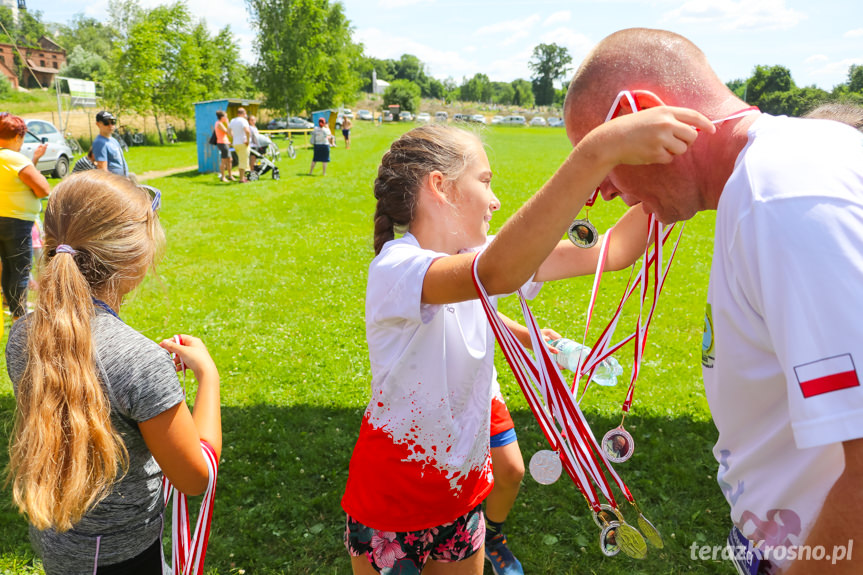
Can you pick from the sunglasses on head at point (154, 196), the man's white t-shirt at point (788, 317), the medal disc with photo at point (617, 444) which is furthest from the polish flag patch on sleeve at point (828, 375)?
the sunglasses on head at point (154, 196)

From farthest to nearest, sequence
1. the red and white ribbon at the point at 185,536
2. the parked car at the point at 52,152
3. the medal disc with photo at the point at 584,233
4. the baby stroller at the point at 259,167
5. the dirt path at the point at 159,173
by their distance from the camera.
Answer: the dirt path at the point at 159,173 → the baby stroller at the point at 259,167 → the parked car at the point at 52,152 → the red and white ribbon at the point at 185,536 → the medal disc with photo at the point at 584,233

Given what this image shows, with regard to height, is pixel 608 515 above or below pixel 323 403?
above

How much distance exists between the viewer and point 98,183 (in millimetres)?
1899

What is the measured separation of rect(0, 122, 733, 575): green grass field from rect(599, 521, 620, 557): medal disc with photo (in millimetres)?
1583

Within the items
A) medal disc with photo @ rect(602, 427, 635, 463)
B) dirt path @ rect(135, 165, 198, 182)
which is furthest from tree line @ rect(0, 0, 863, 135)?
medal disc with photo @ rect(602, 427, 635, 463)

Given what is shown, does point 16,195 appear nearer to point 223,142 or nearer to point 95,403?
point 95,403

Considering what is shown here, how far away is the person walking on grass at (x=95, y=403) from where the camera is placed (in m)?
1.70

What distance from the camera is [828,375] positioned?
0.95 meters

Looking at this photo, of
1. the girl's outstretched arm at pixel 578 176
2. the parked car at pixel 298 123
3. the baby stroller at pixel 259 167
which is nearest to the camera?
the girl's outstretched arm at pixel 578 176

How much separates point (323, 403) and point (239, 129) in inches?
574

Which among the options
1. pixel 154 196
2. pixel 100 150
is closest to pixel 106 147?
pixel 100 150

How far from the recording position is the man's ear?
1.35 m

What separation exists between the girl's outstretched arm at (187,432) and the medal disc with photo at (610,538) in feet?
4.24

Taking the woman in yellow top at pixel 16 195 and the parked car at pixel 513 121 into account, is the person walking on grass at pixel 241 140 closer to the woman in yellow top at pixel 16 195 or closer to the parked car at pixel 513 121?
the woman in yellow top at pixel 16 195
